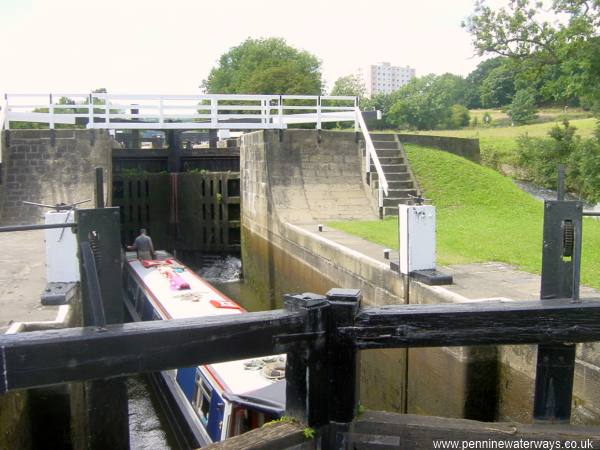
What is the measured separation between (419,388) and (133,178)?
1231 centimetres

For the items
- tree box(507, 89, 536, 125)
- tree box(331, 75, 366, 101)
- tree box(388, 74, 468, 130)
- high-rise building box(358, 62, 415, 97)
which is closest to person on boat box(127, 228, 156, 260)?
tree box(388, 74, 468, 130)

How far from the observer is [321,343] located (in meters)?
2.21

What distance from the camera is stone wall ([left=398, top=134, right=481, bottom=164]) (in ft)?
53.3

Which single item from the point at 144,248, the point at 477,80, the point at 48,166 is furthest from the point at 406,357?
the point at 477,80

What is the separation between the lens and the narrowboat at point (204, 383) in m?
4.75

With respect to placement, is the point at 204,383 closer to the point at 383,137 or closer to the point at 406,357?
the point at 406,357

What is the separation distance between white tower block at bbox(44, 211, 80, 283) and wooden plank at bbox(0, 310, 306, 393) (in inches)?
179

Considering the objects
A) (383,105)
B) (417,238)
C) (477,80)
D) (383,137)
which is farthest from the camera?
(477,80)

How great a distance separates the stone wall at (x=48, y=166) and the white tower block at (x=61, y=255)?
7.50 metres

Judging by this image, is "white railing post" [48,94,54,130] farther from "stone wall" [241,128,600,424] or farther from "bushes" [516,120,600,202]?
"bushes" [516,120,600,202]

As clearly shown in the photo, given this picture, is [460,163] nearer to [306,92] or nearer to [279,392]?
[279,392]

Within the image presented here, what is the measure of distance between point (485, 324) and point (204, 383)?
12.3ft

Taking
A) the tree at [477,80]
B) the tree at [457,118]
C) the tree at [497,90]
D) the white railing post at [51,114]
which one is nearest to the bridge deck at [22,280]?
the white railing post at [51,114]

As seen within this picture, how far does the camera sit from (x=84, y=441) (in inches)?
198
